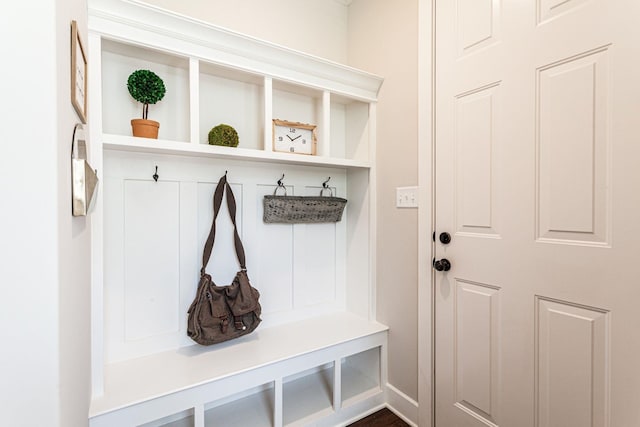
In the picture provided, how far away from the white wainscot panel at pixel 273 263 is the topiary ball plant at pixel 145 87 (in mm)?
690

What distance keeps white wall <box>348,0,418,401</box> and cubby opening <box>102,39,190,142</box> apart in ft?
3.72

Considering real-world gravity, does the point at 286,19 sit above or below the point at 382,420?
above

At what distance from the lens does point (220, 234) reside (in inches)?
66.2

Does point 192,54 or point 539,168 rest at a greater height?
point 192,54

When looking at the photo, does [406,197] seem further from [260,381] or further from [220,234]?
[260,381]

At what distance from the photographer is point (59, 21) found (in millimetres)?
647

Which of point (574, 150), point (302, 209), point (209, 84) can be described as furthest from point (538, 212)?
point (209, 84)

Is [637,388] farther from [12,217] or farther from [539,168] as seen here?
[12,217]

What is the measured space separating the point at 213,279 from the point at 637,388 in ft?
5.78

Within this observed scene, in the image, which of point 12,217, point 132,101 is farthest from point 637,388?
point 132,101

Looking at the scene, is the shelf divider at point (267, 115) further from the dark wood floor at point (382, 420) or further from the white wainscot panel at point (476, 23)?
the dark wood floor at point (382, 420)

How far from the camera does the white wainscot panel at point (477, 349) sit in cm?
135

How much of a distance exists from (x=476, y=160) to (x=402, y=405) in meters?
1.43

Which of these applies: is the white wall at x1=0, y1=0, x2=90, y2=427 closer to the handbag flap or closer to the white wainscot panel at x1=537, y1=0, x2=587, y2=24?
the handbag flap
